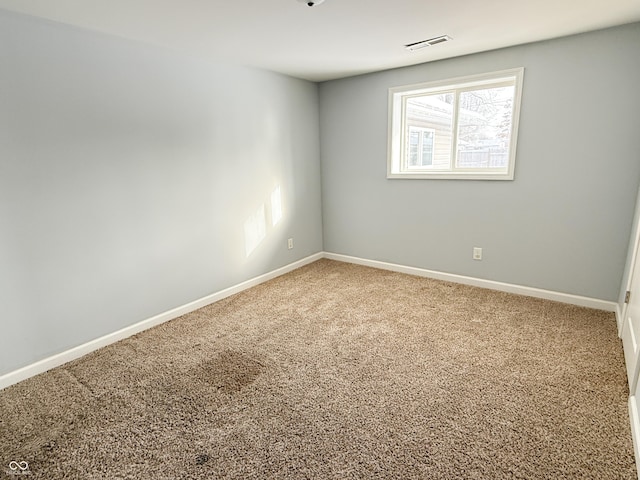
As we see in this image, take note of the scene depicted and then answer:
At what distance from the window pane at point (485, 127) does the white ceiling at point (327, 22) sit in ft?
1.51

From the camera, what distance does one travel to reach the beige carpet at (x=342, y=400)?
1.57 meters

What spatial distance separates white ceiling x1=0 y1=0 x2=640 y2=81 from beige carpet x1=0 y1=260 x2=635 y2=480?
2.24 metres

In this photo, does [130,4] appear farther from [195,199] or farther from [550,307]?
[550,307]

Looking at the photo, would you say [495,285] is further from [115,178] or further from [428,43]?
[115,178]

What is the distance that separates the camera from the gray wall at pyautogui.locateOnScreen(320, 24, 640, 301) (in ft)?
8.87

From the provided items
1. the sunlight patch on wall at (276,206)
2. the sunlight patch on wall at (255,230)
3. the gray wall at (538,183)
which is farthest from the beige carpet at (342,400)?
the sunlight patch on wall at (276,206)

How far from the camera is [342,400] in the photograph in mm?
1976

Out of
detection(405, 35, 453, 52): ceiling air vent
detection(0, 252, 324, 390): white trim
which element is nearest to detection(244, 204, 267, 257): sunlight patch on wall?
detection(0, 252, 324, 390): white trim

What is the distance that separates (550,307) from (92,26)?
418cm

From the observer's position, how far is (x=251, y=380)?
2.19 metres

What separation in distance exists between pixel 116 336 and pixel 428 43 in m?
3.43

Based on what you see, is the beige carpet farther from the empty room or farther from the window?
the window

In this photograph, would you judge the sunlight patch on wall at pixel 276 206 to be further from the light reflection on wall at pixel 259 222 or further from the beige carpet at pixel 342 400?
the beige carpet at pixel 342 400

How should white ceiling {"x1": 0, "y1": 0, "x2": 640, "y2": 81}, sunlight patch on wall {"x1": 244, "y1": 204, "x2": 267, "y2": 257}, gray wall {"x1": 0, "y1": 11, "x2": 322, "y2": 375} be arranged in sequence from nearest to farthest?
white ceiling {"x1": 0, "y1": 0, "x2": 640, "y2": 81}, gray wall {"x1": 0, "y1": 11, "x2": 322, "y2": 375}, sunlight patch on wall {"x1": 244, "y1": 204, "x2": 267, "y2": 257}
